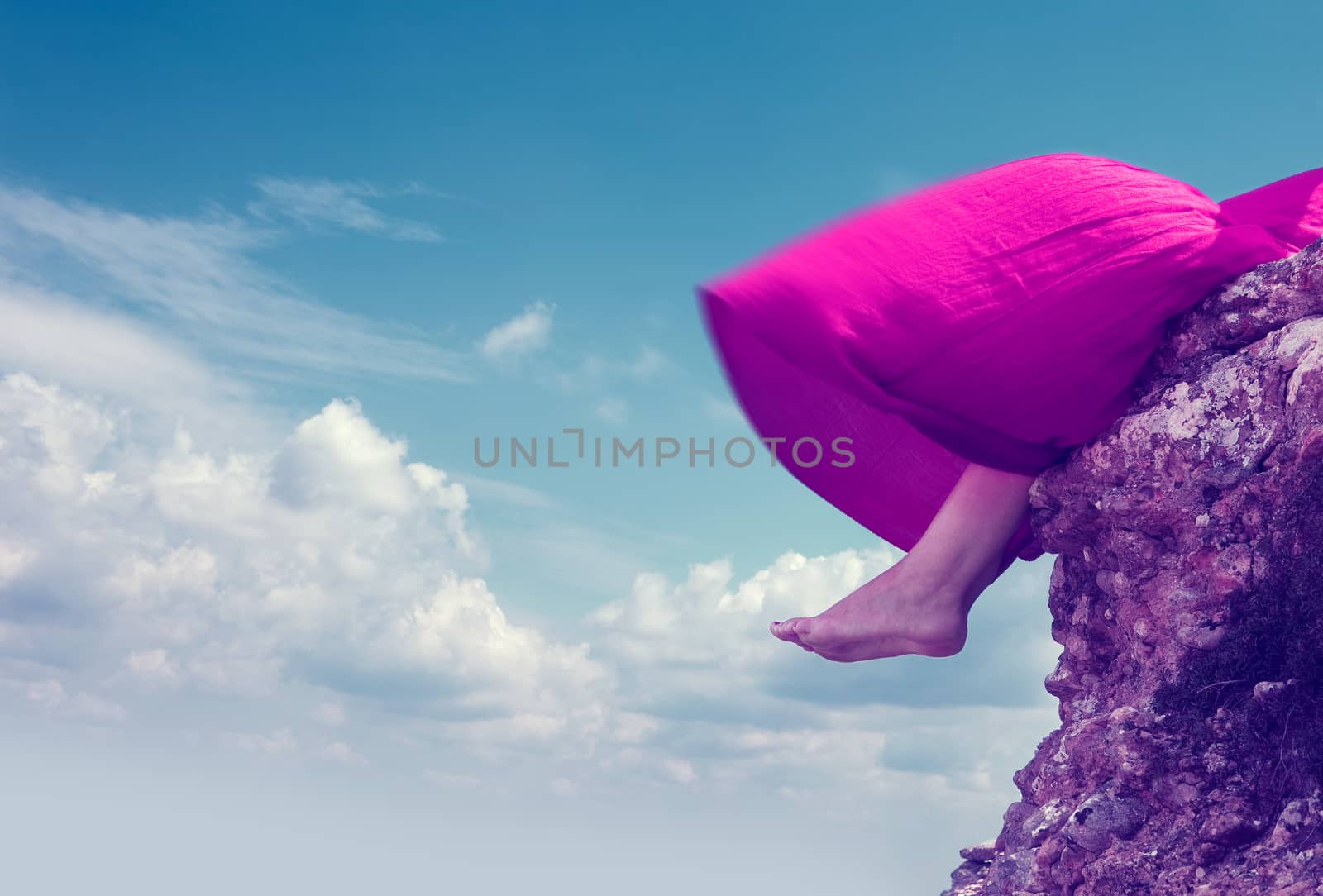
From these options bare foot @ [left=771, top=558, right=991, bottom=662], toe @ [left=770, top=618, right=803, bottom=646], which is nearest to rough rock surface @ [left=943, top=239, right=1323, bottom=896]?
bare foot @ [left=771, top=558, right=991, bottom=662]

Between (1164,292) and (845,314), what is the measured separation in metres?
0.84

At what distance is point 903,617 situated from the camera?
11.0ft

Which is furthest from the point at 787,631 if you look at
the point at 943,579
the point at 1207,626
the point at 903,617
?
the point at 1207,626

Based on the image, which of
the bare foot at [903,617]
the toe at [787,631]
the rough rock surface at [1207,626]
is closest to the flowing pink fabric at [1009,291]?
the rough rock surface at [1207,626]

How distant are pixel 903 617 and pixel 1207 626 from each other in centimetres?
88

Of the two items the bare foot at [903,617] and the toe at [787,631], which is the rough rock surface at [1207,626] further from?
the toe at [787,631]

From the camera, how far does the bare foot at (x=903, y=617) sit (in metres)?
3.36

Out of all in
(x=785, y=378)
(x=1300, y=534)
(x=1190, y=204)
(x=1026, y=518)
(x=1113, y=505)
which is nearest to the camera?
(x=1300, y=534)

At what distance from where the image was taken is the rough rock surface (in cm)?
259

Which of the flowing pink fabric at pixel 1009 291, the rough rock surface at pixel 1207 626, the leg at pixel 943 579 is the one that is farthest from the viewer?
the leg at pixel 943 579

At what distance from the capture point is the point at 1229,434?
2762 mm

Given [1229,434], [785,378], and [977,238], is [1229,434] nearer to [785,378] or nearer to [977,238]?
[977,238]

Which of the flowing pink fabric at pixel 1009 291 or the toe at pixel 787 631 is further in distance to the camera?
the toe at pixel 787 631

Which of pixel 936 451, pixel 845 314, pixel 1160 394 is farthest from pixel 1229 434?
pixel 936 451
